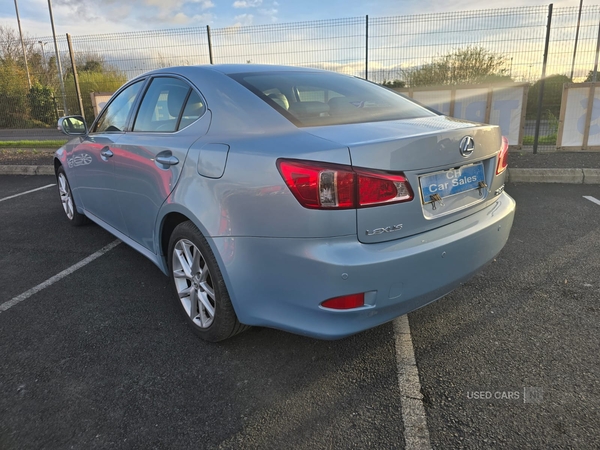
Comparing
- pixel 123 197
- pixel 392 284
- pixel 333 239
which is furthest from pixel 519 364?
pixel 123 197

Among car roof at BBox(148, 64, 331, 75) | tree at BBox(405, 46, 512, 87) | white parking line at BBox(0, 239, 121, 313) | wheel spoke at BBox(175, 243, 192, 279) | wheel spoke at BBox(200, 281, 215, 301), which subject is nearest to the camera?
wheel spoke at BBox(200, 281, 215, 301)

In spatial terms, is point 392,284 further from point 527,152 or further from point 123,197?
point 527,152

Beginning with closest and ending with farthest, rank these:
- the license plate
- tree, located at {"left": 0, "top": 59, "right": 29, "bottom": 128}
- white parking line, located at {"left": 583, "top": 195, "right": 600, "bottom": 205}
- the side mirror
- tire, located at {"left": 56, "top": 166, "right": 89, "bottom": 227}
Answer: the license plate
the side mirror
tire, located at {"left": 56, "top": 166, "right": 89, "bottom": 227}
white parking line, located at {"left": 583, "top": 195, "right": 600, "bottom": 205}
tree, located at {"left": 0, "top": 59, "right": 29, "bottom": 128}

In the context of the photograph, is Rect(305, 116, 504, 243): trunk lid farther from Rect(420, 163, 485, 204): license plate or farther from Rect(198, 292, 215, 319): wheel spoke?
Rect(198, 292, 215, 319): wheel spoke

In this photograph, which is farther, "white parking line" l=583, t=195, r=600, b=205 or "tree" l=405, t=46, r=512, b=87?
"tree" l=405, t=46, r=512, b=87

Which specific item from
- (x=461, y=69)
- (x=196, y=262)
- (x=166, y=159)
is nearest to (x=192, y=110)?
(x=166, y=159)

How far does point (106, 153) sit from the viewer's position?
3.39 meters

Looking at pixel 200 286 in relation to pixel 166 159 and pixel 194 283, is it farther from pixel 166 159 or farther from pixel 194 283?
pixel 166 159

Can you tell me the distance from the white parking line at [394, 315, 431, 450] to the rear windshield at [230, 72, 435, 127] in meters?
1.30

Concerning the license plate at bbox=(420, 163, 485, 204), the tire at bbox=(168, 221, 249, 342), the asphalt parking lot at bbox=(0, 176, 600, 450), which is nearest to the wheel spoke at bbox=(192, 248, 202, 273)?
the tire at bbox=(168, 221, 249, 342)

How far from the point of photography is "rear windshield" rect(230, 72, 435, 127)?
2.31 metres

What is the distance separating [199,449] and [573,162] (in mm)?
8037

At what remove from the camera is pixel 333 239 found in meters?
1.84

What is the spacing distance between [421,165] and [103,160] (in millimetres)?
2653
